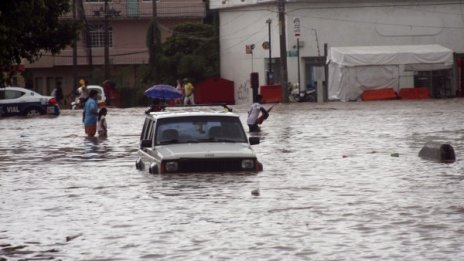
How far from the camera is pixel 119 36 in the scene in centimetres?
9062

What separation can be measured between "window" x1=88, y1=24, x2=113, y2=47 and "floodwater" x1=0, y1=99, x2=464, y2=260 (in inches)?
2297

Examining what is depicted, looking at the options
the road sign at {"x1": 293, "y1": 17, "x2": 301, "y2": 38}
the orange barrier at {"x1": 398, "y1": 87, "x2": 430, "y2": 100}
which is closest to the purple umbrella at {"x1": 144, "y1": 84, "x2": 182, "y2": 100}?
the orange barrier at {"x1": 398, "y1": 87, "x2": 430, "y2": 100}

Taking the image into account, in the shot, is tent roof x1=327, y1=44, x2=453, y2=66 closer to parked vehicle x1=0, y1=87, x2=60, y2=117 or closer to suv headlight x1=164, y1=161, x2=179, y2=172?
parked vehicle x1=0, y1=87, x2=60, y2=117

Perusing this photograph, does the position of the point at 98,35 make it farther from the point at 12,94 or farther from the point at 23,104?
the point at 12,94

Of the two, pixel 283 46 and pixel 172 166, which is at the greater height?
pixel 283 46

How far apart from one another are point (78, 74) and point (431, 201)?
7488 cm

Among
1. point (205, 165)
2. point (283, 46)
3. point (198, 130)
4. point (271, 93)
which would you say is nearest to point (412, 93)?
point (271, 93)

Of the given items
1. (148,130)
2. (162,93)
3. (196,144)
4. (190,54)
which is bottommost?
(162,93)

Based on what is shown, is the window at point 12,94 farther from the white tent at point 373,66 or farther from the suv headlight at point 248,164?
the suv headlight at point 248,164

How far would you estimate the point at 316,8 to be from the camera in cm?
7488

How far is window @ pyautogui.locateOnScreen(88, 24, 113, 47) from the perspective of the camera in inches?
3580

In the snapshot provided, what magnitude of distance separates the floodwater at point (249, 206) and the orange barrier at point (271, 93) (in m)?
35.1

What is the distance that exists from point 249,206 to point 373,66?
50858 millimetres

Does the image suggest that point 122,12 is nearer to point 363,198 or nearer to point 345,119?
point 345,119
